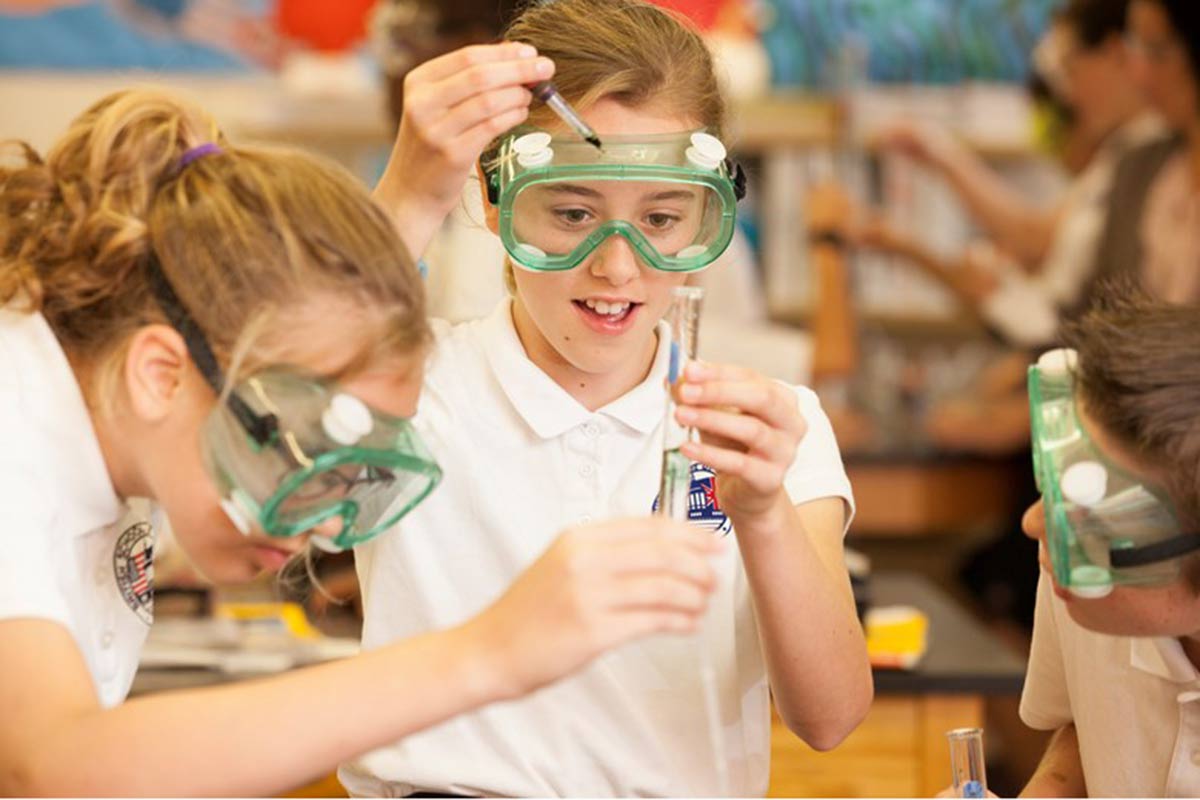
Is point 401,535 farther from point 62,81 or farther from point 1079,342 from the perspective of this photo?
point 62,81

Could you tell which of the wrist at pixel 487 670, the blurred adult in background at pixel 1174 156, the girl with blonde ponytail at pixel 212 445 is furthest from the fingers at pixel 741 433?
the blurred adult in background at pixel 1174 156

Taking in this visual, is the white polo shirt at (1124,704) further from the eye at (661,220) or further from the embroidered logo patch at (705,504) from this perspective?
the eye at (661,220)

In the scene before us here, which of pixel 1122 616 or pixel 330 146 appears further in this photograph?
pixel 330 146

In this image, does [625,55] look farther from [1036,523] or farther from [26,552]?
[26,552]

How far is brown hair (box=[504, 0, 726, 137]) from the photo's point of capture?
1.80 meters

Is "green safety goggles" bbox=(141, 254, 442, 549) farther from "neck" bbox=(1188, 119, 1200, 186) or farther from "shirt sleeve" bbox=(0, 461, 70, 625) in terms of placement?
"neck" bbox=(1188, 119, 1200, 186)

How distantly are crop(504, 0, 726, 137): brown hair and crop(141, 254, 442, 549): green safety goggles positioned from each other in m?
0.54

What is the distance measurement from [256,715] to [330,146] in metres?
4.58

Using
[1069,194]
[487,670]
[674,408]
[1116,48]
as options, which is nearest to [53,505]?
[487,670]

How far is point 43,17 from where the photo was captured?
5.49 m

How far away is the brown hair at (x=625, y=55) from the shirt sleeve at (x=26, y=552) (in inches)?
27.3

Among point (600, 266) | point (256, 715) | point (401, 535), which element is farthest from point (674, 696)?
point (256, 715)

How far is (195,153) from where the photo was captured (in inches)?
59.5

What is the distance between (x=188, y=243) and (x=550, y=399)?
586mm
